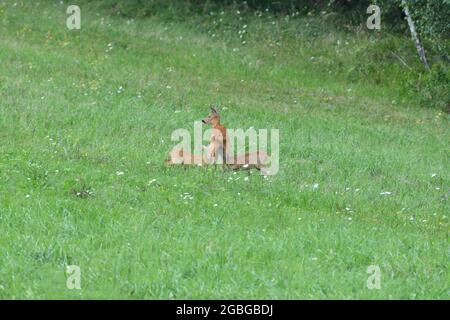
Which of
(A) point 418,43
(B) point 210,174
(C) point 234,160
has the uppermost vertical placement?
(A) point 418,43

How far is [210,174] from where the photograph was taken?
12.0 m

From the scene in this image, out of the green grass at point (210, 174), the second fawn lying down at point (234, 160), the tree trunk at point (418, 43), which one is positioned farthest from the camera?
the tree trunk at point (418, 43)

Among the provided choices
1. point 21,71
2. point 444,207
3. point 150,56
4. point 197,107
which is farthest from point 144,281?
point 150,56

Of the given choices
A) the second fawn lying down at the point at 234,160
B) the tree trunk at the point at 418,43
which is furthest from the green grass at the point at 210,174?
the tree trunk at the point at 418,43

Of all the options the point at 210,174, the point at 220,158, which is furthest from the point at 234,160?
the point at 210,174

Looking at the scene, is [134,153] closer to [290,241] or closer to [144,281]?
[290,241]

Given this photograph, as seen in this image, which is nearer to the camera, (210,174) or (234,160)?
(210,174)

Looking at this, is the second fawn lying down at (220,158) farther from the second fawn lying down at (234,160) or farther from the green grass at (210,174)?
the green grass at (210,174)

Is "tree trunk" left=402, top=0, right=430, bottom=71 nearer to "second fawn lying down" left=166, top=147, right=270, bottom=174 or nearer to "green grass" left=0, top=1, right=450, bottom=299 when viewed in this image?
"green grass" left=0, top=1, right=450, bottom=299

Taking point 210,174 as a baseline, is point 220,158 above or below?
above

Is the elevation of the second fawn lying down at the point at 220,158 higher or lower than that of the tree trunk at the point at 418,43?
lower

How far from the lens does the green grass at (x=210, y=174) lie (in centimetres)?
833

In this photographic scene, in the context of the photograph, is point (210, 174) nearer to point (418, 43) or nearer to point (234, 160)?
point (234, 160)
